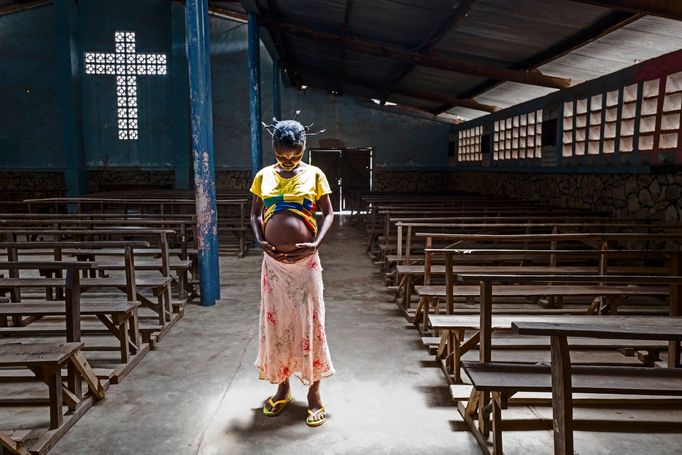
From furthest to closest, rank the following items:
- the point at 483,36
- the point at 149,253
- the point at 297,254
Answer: the point at 483,36 < the point at 149,253 < the point at 297,254

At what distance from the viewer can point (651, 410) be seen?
3.22 m

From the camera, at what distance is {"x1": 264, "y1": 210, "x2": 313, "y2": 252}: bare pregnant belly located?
3.06m

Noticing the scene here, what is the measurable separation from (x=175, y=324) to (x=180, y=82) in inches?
555

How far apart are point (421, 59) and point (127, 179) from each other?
39.5 feet

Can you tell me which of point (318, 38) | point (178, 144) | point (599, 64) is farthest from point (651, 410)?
point (178, 144)

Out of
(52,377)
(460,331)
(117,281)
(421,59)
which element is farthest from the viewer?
(421,59)

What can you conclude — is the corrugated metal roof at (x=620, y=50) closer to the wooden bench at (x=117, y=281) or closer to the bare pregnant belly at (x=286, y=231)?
the bare pregnant belly at (x=286, y=231)

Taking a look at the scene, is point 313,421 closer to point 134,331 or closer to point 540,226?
point 134,331

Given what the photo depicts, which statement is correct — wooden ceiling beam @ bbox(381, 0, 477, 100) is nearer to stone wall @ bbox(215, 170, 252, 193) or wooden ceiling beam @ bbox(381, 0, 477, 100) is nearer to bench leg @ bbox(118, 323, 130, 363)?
bench leg @ bbox(118, 323, 130, 363)

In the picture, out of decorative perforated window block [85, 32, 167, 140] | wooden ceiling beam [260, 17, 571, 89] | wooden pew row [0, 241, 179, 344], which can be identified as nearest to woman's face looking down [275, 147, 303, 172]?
wooden pew row [0, 241, 179, 344]

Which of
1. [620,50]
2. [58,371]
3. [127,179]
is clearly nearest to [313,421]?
[58,371]

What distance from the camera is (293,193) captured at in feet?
10.2

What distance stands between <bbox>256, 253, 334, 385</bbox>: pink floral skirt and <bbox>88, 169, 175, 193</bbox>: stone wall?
15.9 meters

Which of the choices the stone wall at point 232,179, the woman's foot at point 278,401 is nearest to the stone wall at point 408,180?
the stone wall at point 232,179
